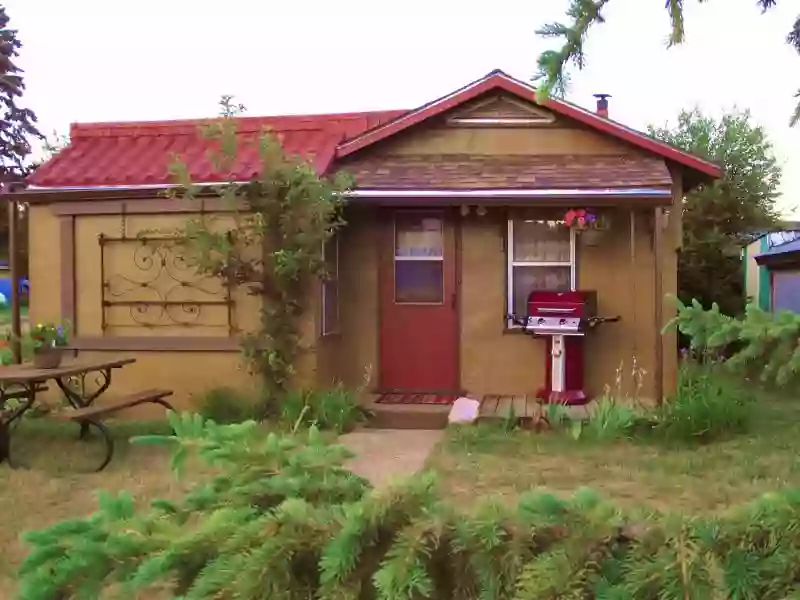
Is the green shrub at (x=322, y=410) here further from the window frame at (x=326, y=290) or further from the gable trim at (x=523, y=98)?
the gable trim at (x=523, y=98)

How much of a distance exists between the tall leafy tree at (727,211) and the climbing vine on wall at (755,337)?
12.5 metres

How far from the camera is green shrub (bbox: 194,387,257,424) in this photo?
27.8ft

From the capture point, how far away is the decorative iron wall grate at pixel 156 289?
→ 30.0 feet

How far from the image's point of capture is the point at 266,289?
841 cm

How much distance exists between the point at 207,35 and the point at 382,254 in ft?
28.9

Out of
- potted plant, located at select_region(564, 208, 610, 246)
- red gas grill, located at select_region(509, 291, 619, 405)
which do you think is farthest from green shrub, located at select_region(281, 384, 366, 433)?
potted plant, located at select_region(564, 208, 610, 246)

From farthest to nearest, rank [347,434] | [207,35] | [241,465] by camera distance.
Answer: [207,35], [347,434], [241,465]

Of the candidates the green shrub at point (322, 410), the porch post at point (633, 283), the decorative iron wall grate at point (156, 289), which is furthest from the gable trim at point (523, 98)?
the green shrub at point (322, 410)

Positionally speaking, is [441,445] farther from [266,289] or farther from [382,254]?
[382,254]

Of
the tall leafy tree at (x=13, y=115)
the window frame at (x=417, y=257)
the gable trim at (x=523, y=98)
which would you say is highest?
the tall leafy tree at (x=13, y=115)

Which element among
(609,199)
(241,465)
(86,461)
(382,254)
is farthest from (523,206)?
(241,465)

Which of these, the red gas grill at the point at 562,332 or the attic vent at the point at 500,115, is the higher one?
the attic vent at the point at 500,115

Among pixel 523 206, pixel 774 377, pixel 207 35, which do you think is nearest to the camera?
pixel 774 377

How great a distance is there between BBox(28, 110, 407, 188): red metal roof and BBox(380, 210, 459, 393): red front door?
4.26 feet
